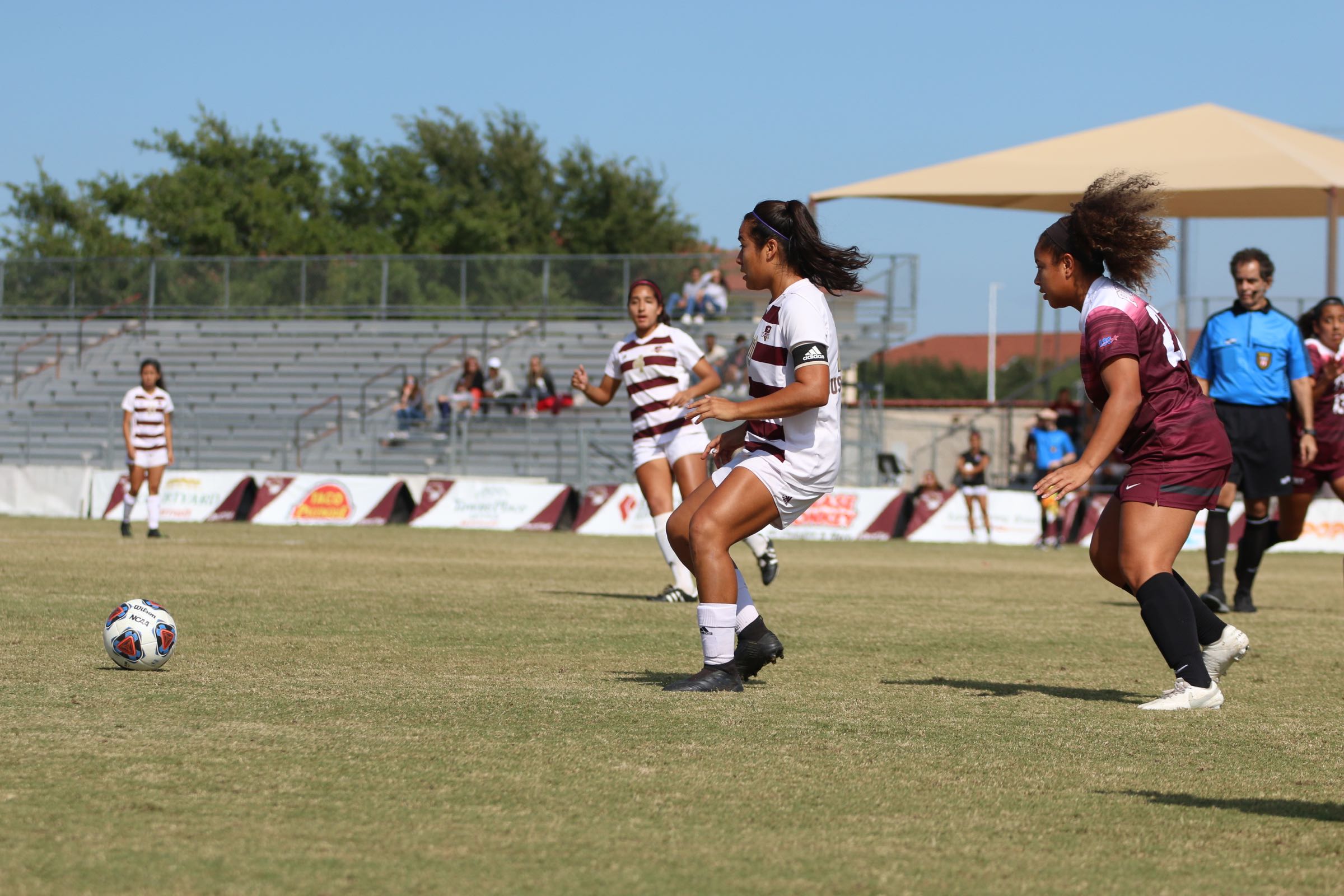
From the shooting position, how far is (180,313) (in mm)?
34562

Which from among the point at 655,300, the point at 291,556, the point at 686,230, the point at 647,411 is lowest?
the point at 291,556

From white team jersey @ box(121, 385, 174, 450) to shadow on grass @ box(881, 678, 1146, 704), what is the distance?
13.4m

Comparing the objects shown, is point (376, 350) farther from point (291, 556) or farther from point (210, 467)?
point (291, 556)

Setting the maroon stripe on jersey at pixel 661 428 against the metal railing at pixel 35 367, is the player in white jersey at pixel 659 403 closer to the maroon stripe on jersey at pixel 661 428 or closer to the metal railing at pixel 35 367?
the maroon stripe on jersey at pixel 661 428

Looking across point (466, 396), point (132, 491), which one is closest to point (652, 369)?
point (132, 491)

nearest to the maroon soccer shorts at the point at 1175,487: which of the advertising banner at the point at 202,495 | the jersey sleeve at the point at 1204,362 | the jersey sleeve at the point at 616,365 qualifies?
the jersey sleeve at the point at 1204,362

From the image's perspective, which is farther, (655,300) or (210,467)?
(210,467)

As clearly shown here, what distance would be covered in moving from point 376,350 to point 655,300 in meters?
22.3

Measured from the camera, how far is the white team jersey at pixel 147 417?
60.2 feet

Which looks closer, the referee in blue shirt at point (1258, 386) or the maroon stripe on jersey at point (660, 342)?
the referee in blue shirt at point (1258, 386)

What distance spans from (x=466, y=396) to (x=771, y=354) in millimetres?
21518

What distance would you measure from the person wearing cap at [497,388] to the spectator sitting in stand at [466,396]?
0.17 m

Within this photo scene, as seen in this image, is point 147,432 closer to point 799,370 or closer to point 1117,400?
point 799,370

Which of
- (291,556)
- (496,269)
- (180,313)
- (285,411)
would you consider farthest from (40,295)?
(291,556)
